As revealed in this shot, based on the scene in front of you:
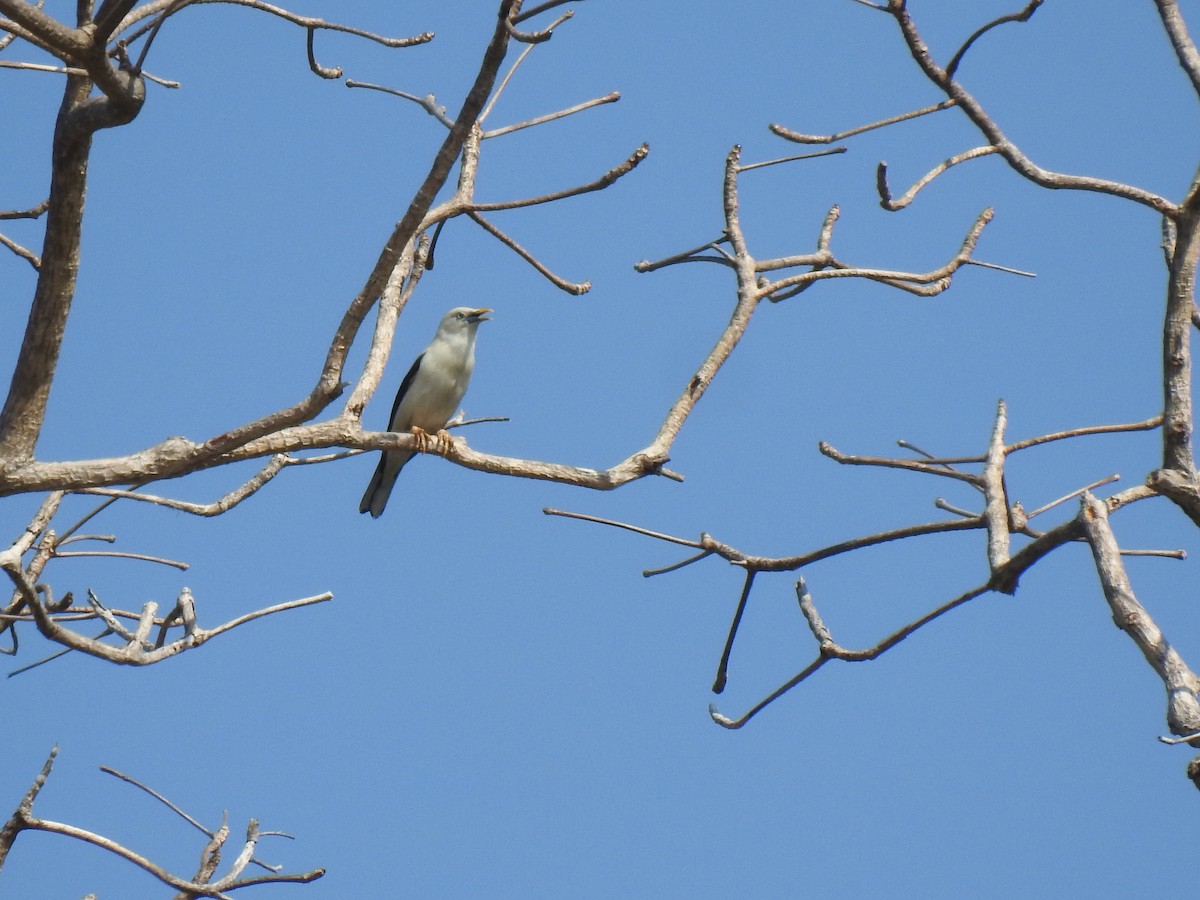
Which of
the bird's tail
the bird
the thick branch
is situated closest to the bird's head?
the bird

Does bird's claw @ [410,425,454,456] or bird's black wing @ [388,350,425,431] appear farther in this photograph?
bird's black wing @ [388,350,425,431]

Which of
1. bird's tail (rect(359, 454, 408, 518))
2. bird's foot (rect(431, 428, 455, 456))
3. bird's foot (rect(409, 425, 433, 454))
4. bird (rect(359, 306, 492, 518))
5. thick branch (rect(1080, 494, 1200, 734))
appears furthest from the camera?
bird's tail (rect(359, 454, 408, 518))

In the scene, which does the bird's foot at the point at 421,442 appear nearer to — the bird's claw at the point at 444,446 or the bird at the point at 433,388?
the bird's claw at the point at 444,446

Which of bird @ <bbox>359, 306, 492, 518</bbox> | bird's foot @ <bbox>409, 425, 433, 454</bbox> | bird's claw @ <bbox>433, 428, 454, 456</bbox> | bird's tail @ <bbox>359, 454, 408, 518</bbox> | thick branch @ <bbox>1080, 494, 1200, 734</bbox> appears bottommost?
thick branch @ <bbox>1080, 494, 1200, 734</bbox>

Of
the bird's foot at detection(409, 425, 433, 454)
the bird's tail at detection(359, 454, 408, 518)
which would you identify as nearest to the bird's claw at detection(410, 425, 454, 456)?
the bird's foot at detection(409, 425, 433, 454)

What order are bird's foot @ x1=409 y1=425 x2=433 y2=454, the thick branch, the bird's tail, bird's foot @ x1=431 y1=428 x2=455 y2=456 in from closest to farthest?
1. the thick branch
2. bird's foot @ x1=431 y1=428 x2=455 y2=456
3. bird's foot @ x1=409 y1=425 x2=433 y2=454
4. the bird's tail

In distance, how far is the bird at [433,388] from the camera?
8.73m

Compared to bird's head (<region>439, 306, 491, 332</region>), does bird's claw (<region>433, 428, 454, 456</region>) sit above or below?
below

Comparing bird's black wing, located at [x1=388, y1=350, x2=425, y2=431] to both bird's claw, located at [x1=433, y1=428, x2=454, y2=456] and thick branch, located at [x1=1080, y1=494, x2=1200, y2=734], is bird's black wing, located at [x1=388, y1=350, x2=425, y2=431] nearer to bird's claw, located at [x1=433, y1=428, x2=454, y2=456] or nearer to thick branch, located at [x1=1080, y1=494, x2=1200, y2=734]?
bird's claw, located at [x1=433, y1=428, x2=454, y2=456]

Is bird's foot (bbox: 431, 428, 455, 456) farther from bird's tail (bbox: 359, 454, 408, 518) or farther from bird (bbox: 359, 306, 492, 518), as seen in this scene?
bird's tail (bbox: 359, 454, 408, 518)

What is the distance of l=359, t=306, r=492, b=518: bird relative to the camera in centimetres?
873

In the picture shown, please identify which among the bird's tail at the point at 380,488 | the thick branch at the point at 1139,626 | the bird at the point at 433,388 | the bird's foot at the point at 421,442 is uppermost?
the bird at the point at 433,388

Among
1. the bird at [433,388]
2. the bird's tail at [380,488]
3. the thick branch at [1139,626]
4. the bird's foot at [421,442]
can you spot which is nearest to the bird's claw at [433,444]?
the bird's foot at [421,442]

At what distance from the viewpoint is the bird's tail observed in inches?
363
